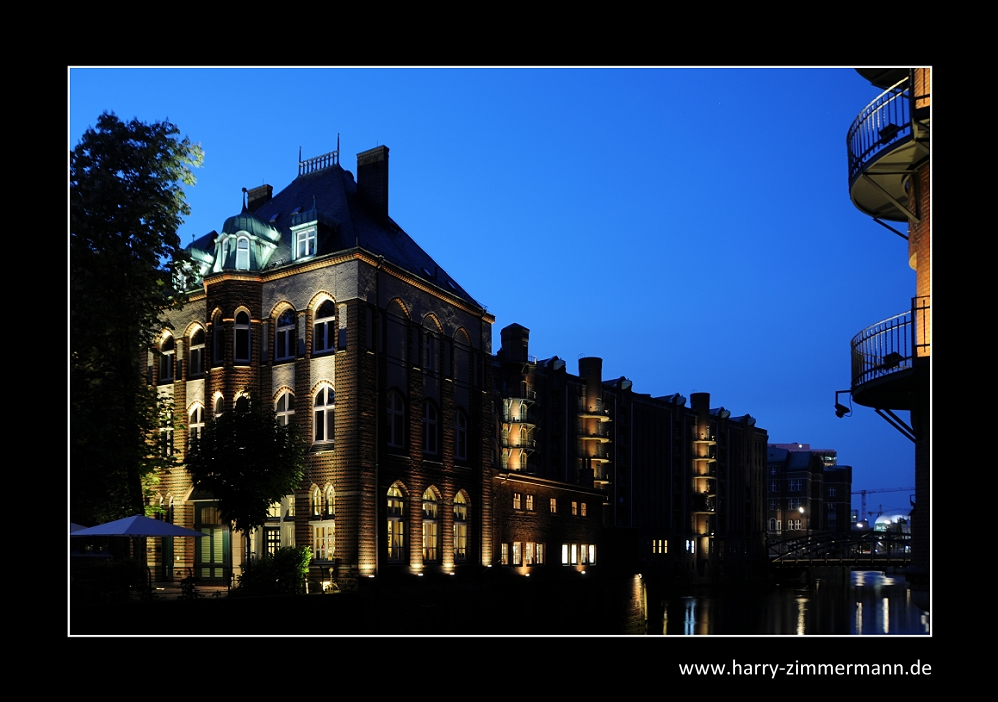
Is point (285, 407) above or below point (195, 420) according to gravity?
above

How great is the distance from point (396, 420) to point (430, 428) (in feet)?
7.78

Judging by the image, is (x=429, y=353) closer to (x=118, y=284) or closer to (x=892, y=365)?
(x=118, y=284)

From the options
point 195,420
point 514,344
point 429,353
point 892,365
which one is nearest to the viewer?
point 892,365

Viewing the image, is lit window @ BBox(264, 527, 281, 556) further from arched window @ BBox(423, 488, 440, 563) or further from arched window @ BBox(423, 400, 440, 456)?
arched window @ BBox(423, 400, 440, 456)

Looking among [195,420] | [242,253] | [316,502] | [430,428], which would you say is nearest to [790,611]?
[430,428]

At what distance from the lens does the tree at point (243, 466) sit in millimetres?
30891

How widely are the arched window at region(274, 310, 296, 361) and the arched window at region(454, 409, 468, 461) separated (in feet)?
24.1

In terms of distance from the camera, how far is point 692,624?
5662 centimetres

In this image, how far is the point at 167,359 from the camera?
130ft

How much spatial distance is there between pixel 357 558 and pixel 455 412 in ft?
28.3

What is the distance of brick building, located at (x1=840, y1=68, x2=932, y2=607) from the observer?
53.3 feet

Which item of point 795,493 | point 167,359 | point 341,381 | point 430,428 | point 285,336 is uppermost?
point 285,336
